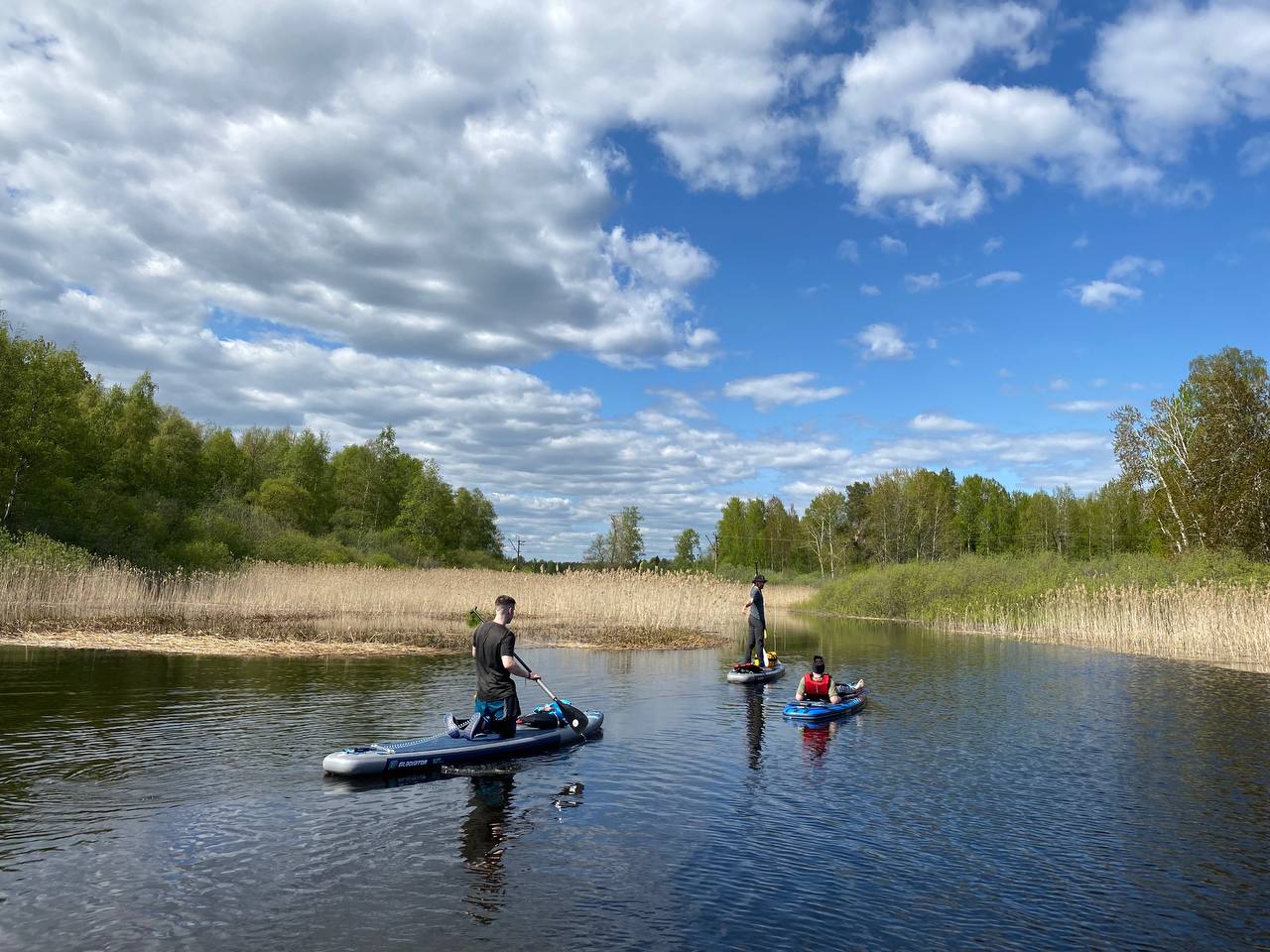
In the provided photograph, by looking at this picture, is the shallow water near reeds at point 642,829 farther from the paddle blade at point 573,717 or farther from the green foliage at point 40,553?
the green foliage at point 40,553

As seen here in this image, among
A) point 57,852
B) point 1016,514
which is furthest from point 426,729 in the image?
point 1016,514

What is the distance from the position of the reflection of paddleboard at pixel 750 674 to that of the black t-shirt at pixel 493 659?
29.1ft

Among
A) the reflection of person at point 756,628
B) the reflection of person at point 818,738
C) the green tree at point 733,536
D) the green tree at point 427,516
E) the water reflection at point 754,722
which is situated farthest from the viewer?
the green tree at point 733,536

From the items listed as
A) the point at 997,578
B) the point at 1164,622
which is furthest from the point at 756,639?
the point at 997,578

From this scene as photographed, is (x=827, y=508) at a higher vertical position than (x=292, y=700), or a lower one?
higher

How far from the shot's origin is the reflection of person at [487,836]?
751 centimetres

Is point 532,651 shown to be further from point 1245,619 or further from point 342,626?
point 1245,619

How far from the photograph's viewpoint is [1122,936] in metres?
7.03

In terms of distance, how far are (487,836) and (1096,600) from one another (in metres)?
31.9

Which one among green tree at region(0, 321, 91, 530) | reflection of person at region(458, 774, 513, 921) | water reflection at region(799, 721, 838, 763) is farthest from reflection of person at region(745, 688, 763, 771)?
green tree at region(0, 321, 91, 530)

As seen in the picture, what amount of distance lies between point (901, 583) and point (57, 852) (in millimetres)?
46550

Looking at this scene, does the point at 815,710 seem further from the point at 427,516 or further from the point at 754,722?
the point at 427,516

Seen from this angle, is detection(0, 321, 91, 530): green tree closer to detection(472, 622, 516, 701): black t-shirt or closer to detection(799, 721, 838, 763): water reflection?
detection(472, 622, 516, 701): black t-shirt

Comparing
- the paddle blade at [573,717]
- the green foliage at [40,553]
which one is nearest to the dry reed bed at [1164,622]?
the paddle blade at [573,717]
